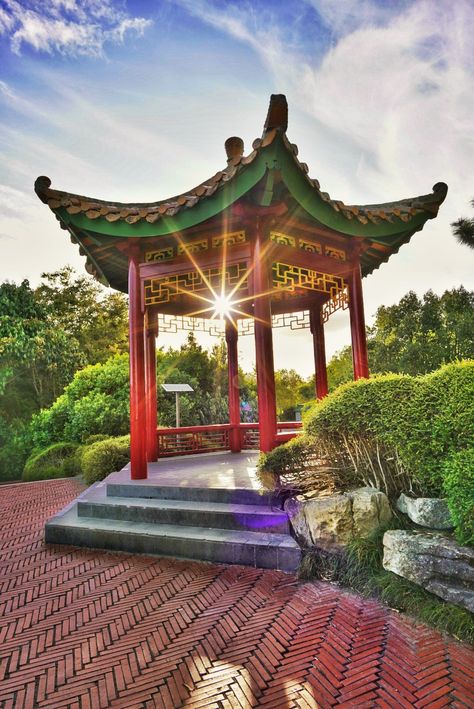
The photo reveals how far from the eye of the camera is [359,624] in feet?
9.29

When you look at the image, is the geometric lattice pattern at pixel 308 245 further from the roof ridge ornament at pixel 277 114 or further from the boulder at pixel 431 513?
the boulder at pixel 431 513

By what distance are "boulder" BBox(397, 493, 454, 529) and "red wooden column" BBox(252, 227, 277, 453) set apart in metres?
2.11

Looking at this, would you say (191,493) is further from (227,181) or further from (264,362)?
(227,181)

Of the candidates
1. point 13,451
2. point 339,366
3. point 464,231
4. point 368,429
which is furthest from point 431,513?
point 339,366

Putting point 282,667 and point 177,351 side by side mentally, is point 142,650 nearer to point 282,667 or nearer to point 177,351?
point 282,667

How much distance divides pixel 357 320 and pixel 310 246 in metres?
1.46

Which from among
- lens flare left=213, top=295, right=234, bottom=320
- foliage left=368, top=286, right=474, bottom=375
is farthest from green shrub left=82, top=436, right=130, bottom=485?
foliage left=368, top=286, right=474, bottom=375

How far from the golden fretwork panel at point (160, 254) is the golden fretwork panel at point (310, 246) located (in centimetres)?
205

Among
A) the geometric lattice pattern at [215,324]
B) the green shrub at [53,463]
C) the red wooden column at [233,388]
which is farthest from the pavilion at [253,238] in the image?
the green shrub at [53,463]

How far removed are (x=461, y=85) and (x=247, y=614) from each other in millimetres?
7547

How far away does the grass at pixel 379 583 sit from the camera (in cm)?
270

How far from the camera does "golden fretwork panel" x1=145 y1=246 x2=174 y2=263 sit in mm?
6020

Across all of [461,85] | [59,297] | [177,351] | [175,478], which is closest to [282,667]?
A: [175,478]

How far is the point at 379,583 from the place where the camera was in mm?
3236
